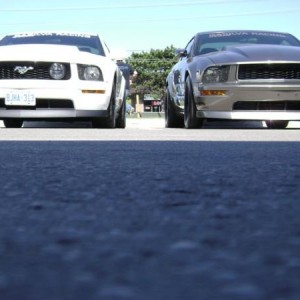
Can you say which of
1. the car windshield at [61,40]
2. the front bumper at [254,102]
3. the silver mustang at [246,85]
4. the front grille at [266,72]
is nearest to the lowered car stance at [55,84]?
the car windshield at [61,40]

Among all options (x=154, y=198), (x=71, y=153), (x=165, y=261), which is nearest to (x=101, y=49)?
(x=71, y=153)

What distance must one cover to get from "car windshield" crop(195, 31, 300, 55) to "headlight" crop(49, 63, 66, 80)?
1770 mm

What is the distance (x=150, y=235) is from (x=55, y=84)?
19.0 ft

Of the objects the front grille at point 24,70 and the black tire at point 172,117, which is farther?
the black tire at point 172,117

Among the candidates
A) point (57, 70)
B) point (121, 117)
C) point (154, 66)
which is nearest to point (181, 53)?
point (121, 117)

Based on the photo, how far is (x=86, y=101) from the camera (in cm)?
661

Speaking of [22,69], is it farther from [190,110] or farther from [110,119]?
[190,110]

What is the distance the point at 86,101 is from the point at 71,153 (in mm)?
3863

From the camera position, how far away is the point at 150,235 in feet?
2.92

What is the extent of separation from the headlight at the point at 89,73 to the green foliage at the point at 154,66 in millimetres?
64333

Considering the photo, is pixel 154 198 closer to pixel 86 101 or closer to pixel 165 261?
pixel 165 261

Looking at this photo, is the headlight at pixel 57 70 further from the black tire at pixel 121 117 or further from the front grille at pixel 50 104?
the black tire at pixel 121 117

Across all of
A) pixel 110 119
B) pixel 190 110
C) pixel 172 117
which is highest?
pixel 190 110

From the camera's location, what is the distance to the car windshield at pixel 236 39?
752 centimetres
